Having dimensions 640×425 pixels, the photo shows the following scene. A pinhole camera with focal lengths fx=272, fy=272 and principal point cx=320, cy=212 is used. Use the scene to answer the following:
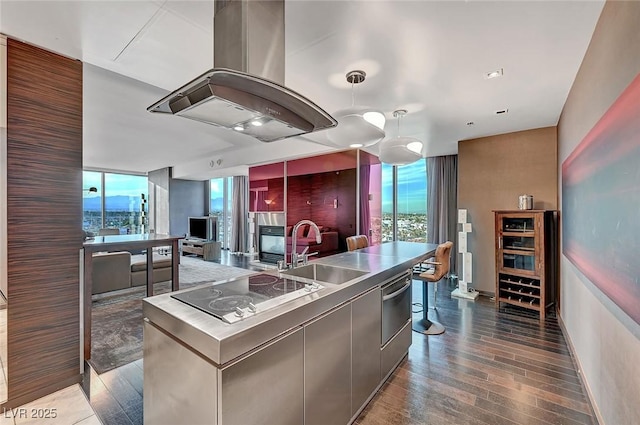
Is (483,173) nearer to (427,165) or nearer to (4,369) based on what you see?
(427,165)

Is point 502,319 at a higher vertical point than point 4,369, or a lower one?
lower

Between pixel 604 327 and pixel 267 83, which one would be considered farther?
pixel 604 327

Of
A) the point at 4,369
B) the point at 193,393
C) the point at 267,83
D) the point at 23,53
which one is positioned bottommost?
the point at 4,369

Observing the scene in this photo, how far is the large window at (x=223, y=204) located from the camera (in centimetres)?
950

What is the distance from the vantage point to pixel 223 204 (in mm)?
9633

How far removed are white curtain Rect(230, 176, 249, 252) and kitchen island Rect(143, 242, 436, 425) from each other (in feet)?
23.0

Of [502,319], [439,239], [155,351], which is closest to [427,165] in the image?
[439,239]

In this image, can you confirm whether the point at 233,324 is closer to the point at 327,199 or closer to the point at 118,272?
the point at 118,272

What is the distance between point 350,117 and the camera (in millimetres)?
1997

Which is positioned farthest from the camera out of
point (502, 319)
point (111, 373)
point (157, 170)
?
point (157, 170)

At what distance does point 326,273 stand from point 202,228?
7329 millimetres

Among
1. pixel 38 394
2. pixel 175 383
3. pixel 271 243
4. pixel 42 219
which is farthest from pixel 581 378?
pixel 271 243

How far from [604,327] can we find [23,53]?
4294mm

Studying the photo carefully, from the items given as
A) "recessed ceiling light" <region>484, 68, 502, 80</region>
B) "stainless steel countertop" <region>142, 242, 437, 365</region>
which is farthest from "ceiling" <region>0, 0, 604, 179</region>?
"stainless steel countertop" <region>142, 242, 437, 365</region>
